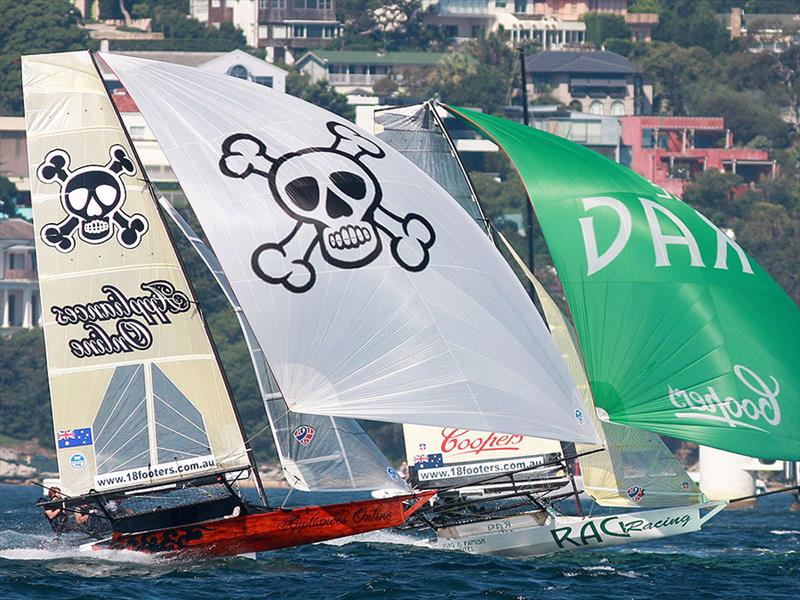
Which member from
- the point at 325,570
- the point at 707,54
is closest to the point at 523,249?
the point at 707,54

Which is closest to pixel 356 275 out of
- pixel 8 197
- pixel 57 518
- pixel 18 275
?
pixel 57 518

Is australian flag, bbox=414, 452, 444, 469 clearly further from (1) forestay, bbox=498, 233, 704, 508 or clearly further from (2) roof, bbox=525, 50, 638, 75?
(2) roof, bbox=525, 50, 638, 75

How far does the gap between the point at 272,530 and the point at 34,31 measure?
93469 mm

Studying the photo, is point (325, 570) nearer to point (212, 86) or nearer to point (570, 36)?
point (212, 86)

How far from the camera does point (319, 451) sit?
22891 millimetres

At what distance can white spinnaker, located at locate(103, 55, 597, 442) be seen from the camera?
66.4 ft

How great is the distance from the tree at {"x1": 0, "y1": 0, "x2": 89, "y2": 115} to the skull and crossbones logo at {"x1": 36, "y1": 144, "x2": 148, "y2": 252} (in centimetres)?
8801

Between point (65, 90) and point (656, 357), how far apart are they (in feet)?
23.2

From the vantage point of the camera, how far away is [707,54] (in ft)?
407

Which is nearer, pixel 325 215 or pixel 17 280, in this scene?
pixel 325 215

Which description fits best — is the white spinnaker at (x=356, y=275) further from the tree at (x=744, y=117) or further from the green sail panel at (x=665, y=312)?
the tree at (x=744, y=117)

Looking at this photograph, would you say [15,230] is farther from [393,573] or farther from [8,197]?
[393,573]

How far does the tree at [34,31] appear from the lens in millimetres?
110500

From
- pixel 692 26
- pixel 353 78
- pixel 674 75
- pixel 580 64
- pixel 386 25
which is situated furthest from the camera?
pixel 692 26
